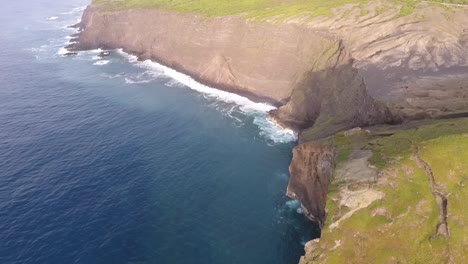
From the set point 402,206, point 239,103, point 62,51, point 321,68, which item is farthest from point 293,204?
point 62,51

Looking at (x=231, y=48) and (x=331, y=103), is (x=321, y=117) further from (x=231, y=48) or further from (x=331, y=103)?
(x=231, y=48)

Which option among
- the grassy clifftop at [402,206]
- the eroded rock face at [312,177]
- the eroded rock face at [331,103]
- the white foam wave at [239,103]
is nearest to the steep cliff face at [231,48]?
the white foam wave at [239,103]

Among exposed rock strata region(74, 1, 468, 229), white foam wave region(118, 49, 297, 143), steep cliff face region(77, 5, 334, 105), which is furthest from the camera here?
steep cliff face region(77, 5, 334, 105)

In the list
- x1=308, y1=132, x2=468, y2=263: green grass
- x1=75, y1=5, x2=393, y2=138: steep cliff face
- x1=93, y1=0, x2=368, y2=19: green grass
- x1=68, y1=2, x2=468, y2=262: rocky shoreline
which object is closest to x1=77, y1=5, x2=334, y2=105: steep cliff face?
x1=75, y1=5, x2=393, y2=138: steep cliff face

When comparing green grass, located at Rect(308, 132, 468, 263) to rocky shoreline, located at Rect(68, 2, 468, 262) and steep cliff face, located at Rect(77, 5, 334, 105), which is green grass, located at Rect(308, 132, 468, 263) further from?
steep cliff face, located at Rect(77, 5, 334, 105)

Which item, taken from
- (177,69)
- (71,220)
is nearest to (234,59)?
(177,69)

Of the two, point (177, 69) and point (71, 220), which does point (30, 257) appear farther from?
point (177, 69)

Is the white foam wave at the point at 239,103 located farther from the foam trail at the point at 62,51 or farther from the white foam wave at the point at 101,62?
the foam trail at the point at 62,51
